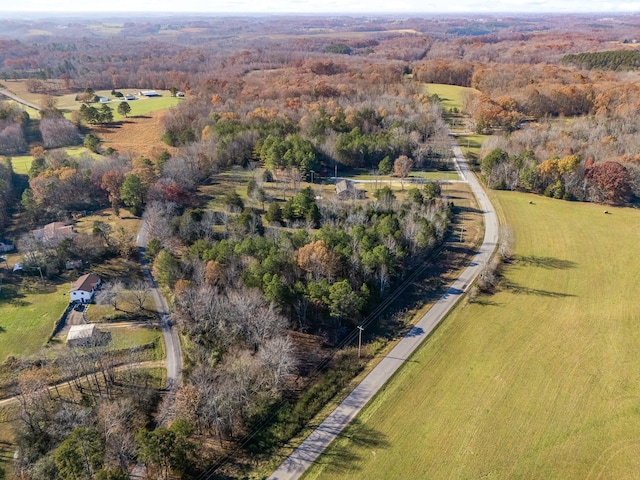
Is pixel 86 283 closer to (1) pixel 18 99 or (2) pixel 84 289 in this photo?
(2) pixel 84 289

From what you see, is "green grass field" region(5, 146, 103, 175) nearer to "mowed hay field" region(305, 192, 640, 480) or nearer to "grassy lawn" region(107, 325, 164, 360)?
"grassy lawn" region(107, 325, 164, 360)

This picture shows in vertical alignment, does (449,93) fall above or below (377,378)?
above

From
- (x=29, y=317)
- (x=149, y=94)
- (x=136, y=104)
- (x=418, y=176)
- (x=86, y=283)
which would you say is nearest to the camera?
(x=29, y=317)

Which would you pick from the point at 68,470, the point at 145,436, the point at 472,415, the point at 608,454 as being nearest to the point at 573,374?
the point at 608,454

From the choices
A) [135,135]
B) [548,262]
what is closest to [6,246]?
[135,135]

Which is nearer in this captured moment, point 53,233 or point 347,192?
point 53,233
